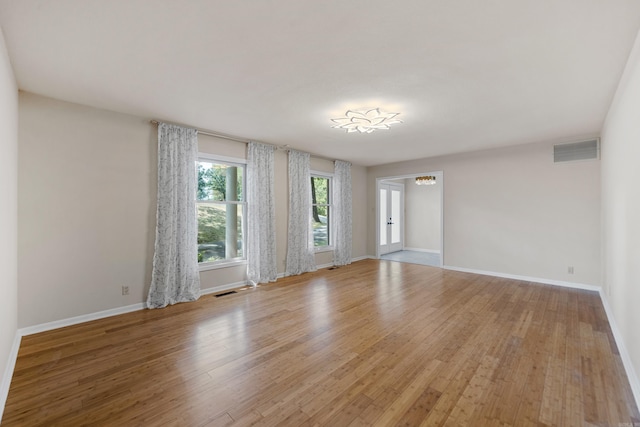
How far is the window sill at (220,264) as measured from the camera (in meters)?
4.45

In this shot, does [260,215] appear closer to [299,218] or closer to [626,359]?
[299,218]

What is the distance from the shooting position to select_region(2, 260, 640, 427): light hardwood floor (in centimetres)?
178

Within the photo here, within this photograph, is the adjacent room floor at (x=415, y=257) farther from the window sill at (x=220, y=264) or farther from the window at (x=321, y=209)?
the window sill at (x=220, y=264)

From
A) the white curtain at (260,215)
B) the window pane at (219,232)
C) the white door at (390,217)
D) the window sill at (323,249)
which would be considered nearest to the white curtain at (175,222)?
the window pane at (219,232)

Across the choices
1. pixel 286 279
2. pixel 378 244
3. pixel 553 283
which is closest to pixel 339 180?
pixel 378 244

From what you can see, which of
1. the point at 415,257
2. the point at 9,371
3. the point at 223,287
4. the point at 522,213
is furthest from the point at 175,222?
the point at 415,257

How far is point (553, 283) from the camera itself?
16.0ft

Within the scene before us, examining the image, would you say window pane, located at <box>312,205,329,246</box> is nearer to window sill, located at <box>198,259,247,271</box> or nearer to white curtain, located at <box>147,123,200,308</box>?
window sill, located at <box>198,259,247,271</box>

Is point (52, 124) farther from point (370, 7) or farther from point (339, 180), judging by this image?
point (339, 180)

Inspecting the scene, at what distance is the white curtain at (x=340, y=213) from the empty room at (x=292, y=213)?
127cm

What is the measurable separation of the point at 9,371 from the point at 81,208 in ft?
5.80

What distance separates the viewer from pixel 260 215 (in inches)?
197

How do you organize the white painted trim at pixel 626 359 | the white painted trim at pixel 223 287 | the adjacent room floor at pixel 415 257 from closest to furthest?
the white painted trim at pixel 626 359, the white painted trim at pixel 223 287, the adjacent room floor at pixel 415 257

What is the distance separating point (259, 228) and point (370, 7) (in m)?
3.89
